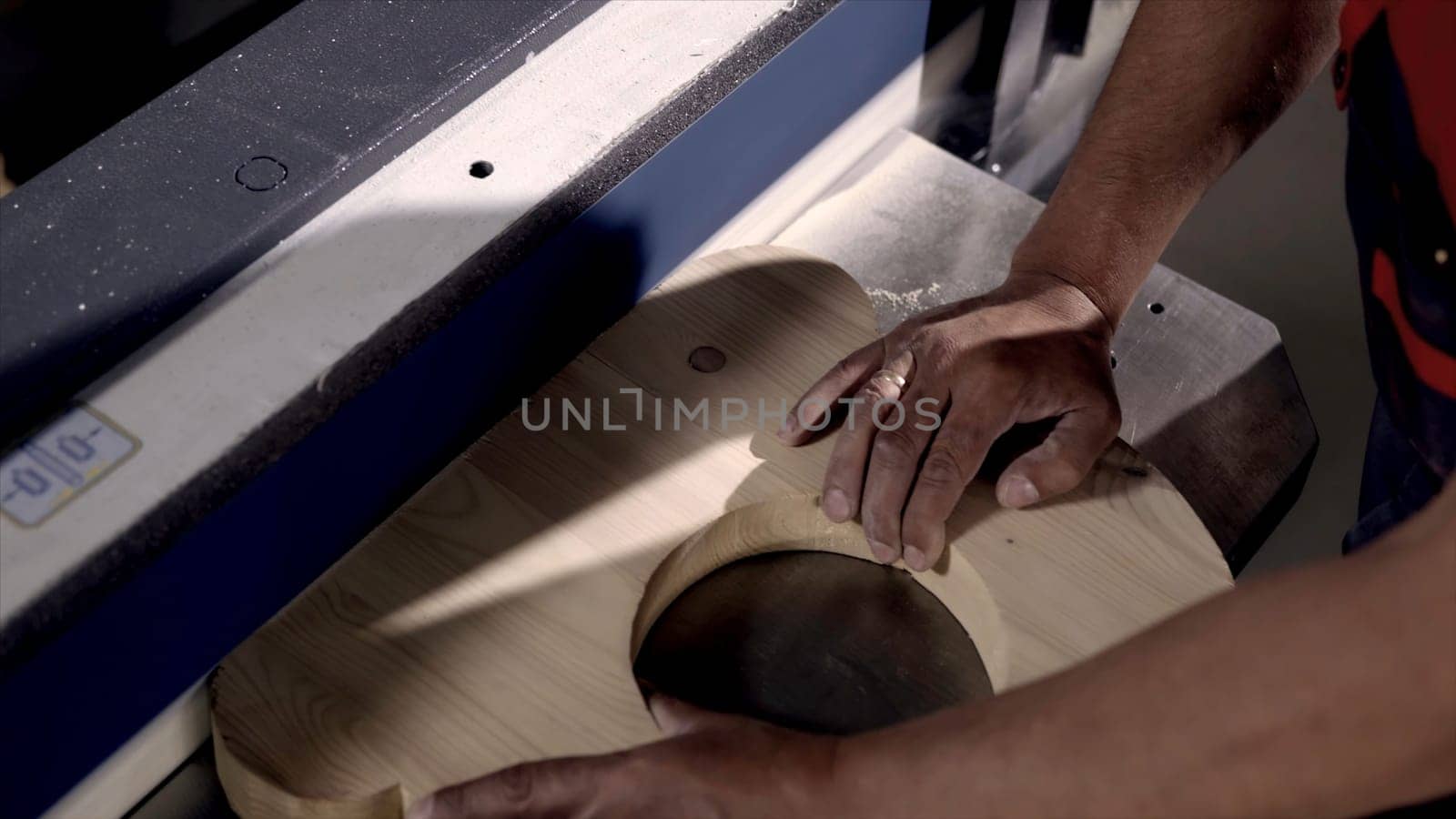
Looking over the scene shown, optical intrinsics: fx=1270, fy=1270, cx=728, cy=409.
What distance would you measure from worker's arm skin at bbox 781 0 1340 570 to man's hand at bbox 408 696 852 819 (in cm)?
28

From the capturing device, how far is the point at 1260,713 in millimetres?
675

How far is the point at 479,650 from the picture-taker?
994 millimetres

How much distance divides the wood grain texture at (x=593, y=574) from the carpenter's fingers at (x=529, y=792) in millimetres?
36

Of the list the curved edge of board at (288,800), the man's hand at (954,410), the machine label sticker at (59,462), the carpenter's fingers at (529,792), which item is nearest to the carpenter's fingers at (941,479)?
the man's hand at (954,410)

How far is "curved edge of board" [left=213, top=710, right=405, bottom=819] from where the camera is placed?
0.91 m

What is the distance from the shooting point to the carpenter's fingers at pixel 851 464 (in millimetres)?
1089

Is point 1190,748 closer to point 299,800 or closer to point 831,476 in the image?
point 831,476

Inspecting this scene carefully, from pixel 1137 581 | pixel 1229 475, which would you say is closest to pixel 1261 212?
pixel 1229 475

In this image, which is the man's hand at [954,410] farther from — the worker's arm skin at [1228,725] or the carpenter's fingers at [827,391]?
the worker's arm skin at [1228,725]

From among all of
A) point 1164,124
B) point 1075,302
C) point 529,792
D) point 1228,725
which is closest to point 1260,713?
point 1228,725

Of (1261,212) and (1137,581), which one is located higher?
(1137,581)

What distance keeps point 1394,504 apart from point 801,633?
59cm

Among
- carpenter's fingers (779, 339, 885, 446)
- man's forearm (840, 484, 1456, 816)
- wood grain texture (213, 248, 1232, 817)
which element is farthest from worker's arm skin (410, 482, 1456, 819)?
carpenter's fingers (779, 339, 885, 446)

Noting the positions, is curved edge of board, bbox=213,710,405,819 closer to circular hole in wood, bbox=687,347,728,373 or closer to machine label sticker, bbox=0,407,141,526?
machine label sticker, bbox=0,407,141,526
